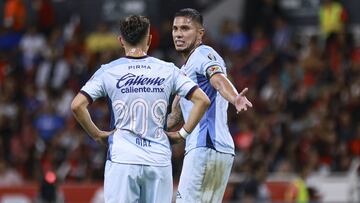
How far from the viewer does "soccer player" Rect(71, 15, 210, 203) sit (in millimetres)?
9680

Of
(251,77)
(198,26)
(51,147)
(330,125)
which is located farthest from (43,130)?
(198,26)

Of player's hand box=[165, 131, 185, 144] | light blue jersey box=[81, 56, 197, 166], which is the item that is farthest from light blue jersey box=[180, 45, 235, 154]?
light blue jersey box=[81, 56, 197, 166]

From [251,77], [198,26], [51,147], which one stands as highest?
[198,26]

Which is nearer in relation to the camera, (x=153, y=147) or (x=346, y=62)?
(x=153, y=147)

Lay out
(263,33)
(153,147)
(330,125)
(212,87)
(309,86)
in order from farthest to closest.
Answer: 1. (263,33)
2. (309,86)
3. (330,125)
4. (212,87)
5. (153,147)

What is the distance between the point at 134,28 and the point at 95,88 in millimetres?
642

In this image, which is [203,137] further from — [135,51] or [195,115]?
[135,51]

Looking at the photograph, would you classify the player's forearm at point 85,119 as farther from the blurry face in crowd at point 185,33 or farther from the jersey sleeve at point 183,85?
the blurry face in crowd at point 185,33

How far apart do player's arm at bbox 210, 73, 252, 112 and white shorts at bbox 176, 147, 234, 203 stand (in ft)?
2.37

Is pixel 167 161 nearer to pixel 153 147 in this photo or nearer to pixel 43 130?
pixel 153 147

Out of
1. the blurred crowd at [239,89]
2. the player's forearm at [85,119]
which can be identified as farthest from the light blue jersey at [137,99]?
the blurred crowd at [239,89]

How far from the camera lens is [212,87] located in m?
10.6

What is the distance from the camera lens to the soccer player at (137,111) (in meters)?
9.68

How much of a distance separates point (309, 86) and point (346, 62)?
105 centimetres
